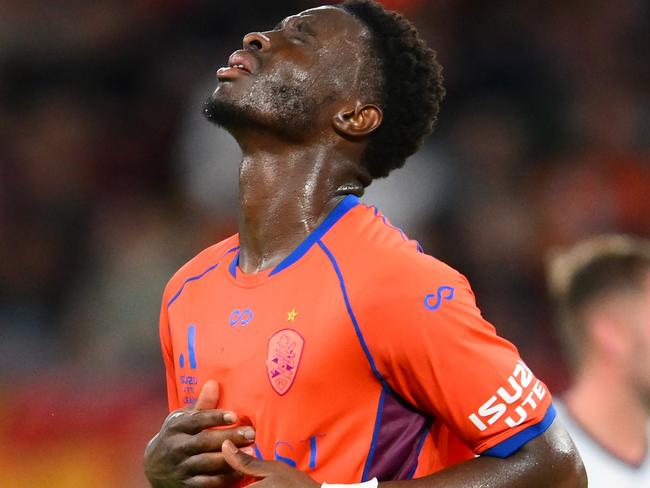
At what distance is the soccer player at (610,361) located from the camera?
445 cm

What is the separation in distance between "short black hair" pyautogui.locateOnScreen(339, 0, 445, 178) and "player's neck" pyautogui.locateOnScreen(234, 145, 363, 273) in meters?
0.19

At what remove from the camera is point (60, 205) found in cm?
542

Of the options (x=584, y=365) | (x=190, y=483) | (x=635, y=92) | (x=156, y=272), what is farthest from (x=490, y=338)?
(x=635, y=92)

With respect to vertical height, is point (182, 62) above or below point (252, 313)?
above

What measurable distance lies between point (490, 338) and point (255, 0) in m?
3.95

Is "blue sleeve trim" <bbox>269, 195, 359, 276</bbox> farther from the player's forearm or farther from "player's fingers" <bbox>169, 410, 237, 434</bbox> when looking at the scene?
the player's forearm

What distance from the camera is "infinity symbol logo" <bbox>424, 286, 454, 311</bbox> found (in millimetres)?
2184

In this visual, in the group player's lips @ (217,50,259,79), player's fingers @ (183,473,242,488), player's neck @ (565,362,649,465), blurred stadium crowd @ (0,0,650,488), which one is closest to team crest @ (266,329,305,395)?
player's fingers @ (183,473,242,488)

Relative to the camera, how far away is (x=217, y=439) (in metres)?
2.27

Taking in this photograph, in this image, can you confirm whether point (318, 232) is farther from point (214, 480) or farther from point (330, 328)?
point (214, 480)

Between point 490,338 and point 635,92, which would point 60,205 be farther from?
point 490,338

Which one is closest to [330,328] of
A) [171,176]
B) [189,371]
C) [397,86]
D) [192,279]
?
[189,371]

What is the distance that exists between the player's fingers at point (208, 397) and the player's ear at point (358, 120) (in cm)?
78

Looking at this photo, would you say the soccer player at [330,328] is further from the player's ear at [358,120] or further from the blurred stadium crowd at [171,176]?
the blurred stadium crowd at [171,176]
